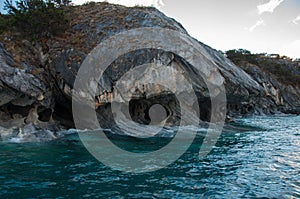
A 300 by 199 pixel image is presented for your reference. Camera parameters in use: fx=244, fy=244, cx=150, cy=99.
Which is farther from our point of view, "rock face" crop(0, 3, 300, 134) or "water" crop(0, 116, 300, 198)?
"rock face" crop(0, 3, 300, 134)

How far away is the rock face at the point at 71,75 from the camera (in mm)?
19047

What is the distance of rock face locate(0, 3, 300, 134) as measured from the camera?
1905 cm

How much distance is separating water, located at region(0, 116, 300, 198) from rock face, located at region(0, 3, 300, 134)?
16.8 ft

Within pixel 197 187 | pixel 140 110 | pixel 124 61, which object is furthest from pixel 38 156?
pixel 140 110

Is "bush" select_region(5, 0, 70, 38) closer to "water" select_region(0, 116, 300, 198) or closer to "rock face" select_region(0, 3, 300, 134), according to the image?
"rock face" select_region(0, 3, 300, 134)

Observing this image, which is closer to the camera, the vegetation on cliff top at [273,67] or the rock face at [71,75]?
the rock face at [71,75]

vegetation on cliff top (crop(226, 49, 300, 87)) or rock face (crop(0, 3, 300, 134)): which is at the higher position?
vegetation on cliff top (crop(226, 49, 300, 87))

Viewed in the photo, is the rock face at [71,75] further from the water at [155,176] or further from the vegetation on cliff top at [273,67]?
the vegetation on cliff top at [273,67]

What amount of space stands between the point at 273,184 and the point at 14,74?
717 inches

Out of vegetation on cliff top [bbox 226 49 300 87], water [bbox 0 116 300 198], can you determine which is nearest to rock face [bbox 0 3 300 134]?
water [bbox 0 116 300 198]

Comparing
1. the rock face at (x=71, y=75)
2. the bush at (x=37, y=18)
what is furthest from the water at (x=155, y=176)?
the bush at (x=37, y=18)

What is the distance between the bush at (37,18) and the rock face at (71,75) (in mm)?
916

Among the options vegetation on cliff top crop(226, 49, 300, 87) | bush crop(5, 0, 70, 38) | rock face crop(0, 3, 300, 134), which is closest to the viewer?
rock face crop(0, 3, 300, 134)

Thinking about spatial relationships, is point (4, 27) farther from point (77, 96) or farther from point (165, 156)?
point (165, 156)
